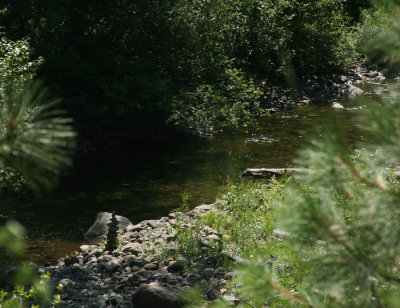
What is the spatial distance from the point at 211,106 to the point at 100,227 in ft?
21.4

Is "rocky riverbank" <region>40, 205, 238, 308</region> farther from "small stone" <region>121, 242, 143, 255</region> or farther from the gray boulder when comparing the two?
the gray boulder

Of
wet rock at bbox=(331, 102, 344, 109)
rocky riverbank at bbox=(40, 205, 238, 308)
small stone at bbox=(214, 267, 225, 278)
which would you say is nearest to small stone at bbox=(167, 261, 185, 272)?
rocky riverbank at bbox=(40, 205, 238, 308)

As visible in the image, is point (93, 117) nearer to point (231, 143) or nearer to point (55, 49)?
point (55, 49)

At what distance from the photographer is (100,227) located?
812 centimetres

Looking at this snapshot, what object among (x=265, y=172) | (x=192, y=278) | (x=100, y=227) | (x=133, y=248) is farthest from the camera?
(x=265, y=172)

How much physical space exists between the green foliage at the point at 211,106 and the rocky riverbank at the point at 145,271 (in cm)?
569

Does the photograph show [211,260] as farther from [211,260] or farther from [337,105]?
[337,105]

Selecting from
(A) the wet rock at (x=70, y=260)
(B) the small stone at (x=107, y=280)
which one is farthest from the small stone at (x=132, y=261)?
(A) the wet rock at (x=70, y=260)

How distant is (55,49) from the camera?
1298 cm

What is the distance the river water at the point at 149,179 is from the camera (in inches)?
331

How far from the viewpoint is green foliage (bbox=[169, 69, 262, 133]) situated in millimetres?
13422

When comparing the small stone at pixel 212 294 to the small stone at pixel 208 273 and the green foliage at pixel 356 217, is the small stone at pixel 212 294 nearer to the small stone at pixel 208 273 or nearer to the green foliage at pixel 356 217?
the small stone at pixel 208 273

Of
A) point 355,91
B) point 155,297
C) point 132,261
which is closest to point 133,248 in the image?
point 132,261

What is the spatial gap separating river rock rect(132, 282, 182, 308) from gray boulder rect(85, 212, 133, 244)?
103 inches
